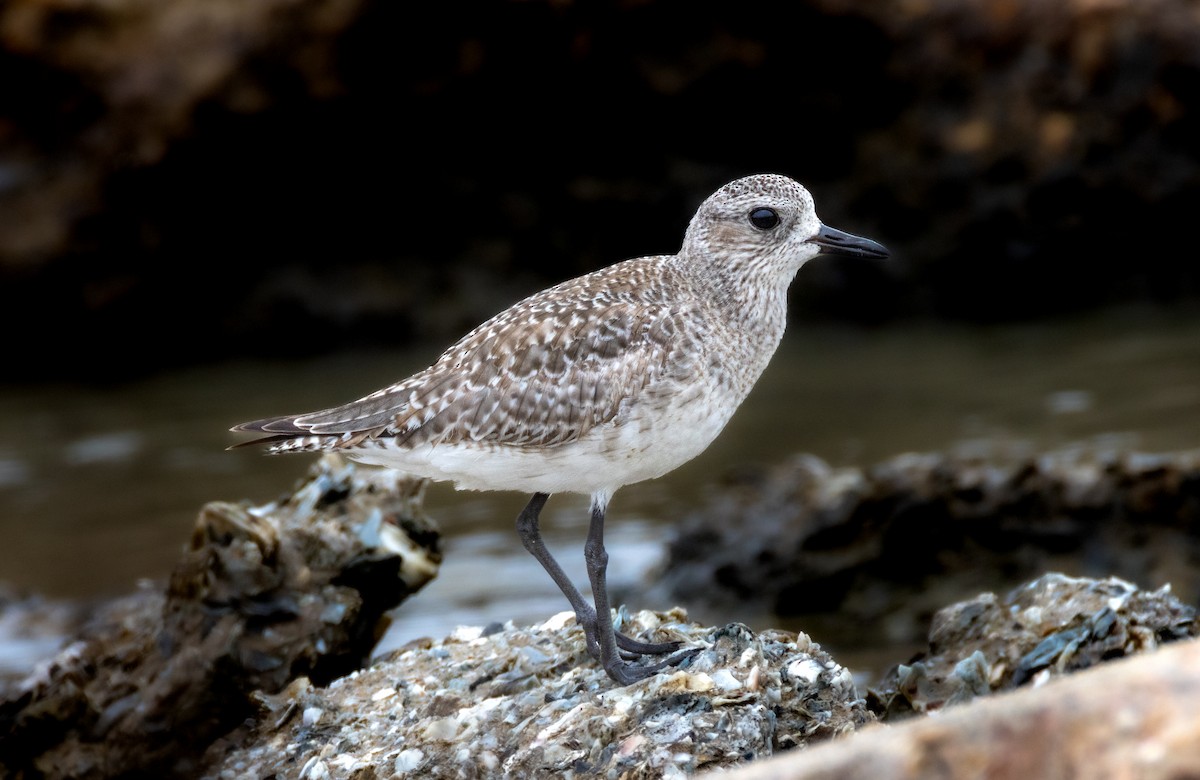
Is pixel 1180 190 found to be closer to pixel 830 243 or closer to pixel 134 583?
pixel 830 243

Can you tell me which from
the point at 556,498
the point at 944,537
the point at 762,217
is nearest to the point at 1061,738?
the point at 762,217

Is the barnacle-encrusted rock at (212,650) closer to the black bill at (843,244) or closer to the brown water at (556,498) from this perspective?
the black bill at (843,244)

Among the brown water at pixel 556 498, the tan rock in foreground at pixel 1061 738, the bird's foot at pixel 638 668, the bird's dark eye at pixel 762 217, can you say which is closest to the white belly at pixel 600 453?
the bird's foot at pixel 638 668

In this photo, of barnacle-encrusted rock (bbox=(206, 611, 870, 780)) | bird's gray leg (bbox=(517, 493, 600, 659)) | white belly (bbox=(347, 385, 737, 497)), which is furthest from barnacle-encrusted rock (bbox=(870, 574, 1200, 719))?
white belly (bbox=(347, 385, 737, 497))

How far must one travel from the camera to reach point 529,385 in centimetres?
600

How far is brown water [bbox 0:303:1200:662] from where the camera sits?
1067 cm

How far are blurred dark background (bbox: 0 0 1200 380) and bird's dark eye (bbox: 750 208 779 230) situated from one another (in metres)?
8.06

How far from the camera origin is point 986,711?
2.79 m

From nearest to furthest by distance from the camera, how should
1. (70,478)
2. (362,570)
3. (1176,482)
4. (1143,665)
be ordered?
(1143,665), (362,570), (1176,482), (70,478)

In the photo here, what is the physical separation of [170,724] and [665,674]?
99.0 inches

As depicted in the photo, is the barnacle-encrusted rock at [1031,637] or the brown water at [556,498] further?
the brown water at [556,498]

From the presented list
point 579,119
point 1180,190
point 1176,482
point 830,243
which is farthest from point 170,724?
point 1180,190

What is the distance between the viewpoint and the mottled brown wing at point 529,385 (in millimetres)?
5914

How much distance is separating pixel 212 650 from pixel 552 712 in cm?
200
